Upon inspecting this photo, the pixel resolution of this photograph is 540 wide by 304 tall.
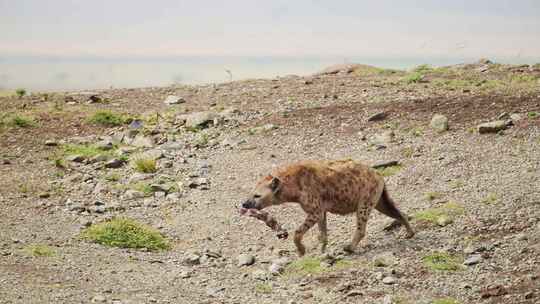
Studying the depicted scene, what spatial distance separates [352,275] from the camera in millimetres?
12930

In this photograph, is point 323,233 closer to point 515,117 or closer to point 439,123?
point 439,123

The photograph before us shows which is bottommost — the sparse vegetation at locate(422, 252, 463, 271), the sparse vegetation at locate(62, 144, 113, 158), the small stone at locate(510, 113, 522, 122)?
the sparse vegetation at locate(422, 252, 463, 271)

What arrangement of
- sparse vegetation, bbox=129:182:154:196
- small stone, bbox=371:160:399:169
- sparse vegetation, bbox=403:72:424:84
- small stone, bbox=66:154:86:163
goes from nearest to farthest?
small stone, bbox=371:160:399:169 → sparse vegetation, bbox=129:182:154:196 → small stone, bbox=66:154:86:163 → sparse vegetation, bbox=403:72:424:84

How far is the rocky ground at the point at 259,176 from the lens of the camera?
41.7ft

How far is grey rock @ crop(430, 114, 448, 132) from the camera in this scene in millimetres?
20375

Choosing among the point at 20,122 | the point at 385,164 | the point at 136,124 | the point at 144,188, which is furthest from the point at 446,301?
the point at 20,122

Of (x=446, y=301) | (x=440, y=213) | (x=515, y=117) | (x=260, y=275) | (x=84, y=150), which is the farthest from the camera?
(x=84, y=150)

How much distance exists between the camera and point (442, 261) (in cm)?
1303

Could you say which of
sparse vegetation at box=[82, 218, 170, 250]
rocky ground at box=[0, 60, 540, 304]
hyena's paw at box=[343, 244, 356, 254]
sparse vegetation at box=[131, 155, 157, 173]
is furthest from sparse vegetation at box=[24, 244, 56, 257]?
sparse vegetation at box=[131, 155, 157, 173]

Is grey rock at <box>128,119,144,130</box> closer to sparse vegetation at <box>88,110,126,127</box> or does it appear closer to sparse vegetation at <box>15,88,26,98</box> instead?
sparse vegetation at <box>88,110,126,127</box>

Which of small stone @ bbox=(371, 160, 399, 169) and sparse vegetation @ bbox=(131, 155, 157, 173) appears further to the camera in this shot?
sparse vegetation @ bbox=(131, 155, 157, 173)

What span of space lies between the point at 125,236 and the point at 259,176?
4469 millimetres

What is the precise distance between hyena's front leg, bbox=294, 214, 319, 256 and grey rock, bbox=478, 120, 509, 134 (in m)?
6.88

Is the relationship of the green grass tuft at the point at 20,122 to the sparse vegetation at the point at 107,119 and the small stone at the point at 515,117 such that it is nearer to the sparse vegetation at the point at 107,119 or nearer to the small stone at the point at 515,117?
the sparse vegetation at the point at 107,119
